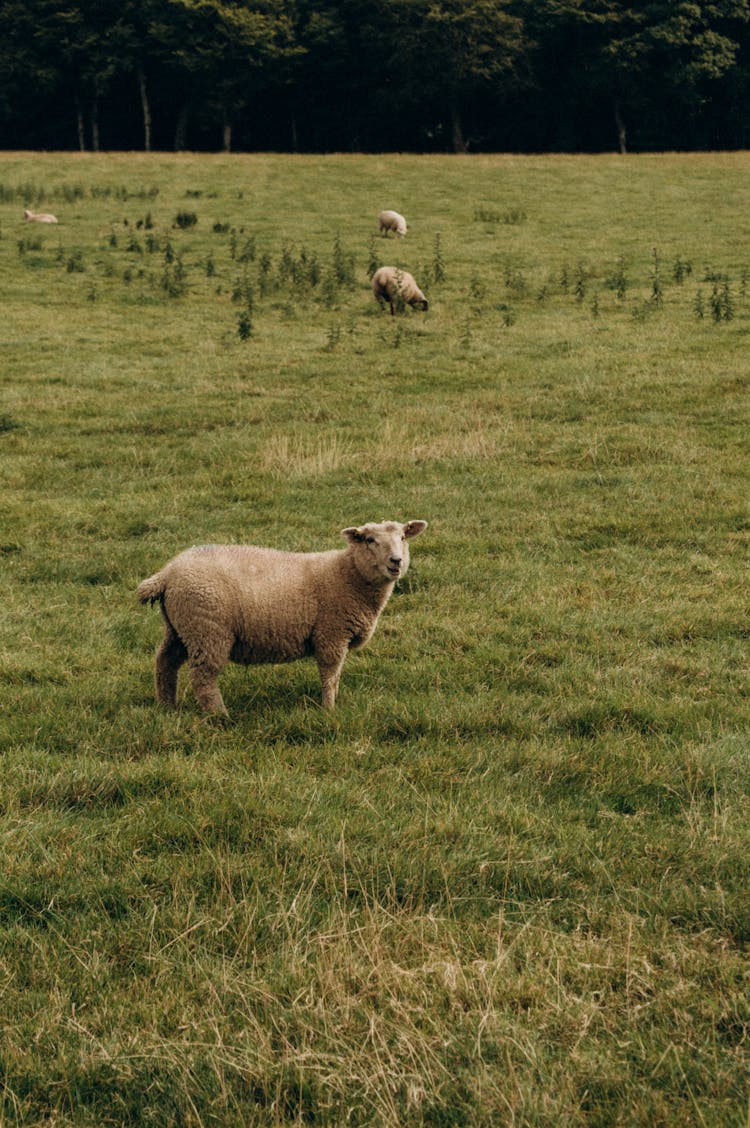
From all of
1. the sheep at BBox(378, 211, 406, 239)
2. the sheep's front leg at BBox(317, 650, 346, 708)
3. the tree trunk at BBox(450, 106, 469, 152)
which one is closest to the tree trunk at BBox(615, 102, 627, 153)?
the tree trunk at BBox(450, 106, 469, 152)

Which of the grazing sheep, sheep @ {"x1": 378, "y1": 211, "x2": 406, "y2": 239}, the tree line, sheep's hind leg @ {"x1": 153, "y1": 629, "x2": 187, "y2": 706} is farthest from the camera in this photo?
the tree line

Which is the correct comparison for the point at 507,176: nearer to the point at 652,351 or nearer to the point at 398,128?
the point at 652,351

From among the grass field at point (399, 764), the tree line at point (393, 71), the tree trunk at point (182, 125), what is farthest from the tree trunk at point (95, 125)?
the grass field at point (399, 764)

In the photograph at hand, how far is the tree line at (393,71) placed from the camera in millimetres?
58469

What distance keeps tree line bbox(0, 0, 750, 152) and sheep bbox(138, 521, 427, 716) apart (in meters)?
59.8

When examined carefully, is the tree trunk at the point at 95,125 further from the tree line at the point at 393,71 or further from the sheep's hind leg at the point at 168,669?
the sheep's hind leg at the point at 168,669

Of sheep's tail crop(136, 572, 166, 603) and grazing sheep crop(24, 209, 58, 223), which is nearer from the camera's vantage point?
sheep's tail crop(136, 572, 166, 603)

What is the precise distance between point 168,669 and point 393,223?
83.7ft

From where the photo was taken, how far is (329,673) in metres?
6.34

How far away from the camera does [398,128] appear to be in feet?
223

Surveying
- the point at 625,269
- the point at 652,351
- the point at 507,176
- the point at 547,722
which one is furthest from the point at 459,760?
the point at 507,176

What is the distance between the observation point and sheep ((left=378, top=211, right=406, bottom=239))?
96.1 ft

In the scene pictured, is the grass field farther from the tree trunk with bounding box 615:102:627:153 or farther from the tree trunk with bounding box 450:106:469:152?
the tree trunk with bounding box 450:106:469:152

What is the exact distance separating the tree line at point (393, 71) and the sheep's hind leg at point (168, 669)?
2375 inches
